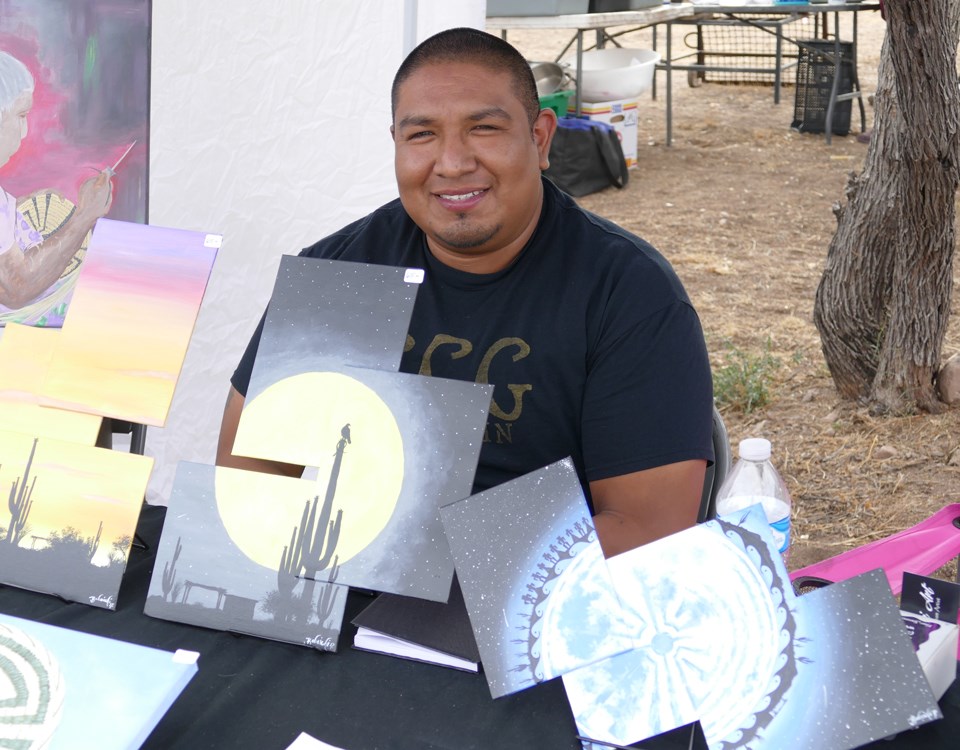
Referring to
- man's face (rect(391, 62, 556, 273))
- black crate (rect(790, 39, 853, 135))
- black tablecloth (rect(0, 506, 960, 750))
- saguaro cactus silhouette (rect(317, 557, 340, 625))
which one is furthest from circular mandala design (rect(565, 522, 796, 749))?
black crate (rect(790, 39, 853, 135))

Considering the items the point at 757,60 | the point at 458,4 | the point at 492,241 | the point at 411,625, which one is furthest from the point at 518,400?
the point at 757,60

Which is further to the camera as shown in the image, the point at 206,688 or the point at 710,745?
the point at 206,688

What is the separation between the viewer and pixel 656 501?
4.26 feet

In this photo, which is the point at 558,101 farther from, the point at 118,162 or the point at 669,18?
the point at 118,162

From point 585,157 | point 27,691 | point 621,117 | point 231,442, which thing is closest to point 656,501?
point 231,442

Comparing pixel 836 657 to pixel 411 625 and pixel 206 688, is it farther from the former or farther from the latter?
pixel 206 688

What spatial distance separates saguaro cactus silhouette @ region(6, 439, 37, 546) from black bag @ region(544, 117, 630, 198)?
4.93m

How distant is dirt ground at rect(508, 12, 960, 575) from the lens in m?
2.83

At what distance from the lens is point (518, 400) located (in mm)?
1412

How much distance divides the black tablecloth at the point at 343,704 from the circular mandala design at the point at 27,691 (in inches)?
3.3

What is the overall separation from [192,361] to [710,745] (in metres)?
1.67

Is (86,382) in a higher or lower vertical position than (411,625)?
higher

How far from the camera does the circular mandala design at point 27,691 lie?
0.91 metres

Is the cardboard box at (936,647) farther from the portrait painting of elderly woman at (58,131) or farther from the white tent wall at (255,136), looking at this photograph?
A: the portrait painting of elderly woman at (58,131)
